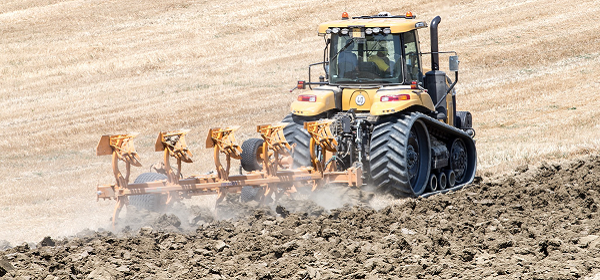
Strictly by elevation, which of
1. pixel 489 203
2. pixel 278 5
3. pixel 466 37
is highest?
pixel 278 5

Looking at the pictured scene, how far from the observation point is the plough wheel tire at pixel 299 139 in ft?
32.6

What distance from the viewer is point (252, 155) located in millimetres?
10094

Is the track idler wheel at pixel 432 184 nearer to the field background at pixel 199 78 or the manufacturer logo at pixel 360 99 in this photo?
the manufacturer logo at pixel 360 99

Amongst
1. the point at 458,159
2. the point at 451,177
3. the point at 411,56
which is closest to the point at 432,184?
the point at 451,177

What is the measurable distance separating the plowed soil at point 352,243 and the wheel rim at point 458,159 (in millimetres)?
1317

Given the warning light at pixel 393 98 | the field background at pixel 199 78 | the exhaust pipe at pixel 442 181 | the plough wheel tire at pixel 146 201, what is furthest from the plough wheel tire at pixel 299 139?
the field background at pixel 199 78

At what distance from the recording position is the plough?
8922 millimetres

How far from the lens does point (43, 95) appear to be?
2358 centimetres

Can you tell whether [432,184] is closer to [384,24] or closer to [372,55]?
[372,55]

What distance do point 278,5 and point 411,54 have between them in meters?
24.4

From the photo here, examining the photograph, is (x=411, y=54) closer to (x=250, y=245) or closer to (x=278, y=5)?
(x=250, y=245)

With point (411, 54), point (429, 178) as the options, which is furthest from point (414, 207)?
point (411, 54)

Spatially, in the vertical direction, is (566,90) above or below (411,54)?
below

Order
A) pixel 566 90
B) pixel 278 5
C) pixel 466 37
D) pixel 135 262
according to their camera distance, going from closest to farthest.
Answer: pixel 135 262, pixel 566 90, pixel 466 37, pixel 278 5
